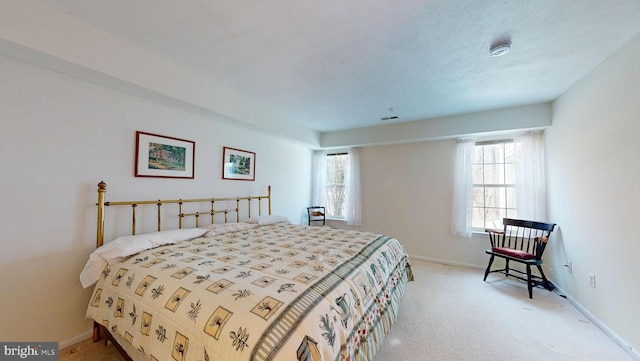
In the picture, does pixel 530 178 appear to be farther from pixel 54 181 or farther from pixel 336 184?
pixel 54 181

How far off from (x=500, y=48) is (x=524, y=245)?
3.07 m

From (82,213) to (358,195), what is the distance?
13.2 ft

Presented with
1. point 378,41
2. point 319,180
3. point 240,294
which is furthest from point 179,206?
point 319,180

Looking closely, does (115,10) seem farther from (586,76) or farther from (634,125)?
(586,76)

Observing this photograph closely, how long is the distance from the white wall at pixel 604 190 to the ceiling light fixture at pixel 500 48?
3.11ft

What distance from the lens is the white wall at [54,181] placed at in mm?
1587

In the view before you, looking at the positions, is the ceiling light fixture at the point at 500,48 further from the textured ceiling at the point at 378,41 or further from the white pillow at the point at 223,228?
the white pillow at the point at 223,228

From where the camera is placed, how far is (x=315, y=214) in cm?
484

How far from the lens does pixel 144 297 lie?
134cm

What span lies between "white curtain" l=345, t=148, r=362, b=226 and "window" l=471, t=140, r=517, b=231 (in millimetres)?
2040

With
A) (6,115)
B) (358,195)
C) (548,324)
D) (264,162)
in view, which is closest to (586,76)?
(548,324)

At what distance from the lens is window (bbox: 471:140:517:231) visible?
11.8 feet

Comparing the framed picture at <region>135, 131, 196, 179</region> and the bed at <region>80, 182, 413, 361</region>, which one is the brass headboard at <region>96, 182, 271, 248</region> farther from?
the framed picture at <region>135, 131, 196, 179</region>

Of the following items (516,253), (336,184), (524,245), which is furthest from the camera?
(336,184)
